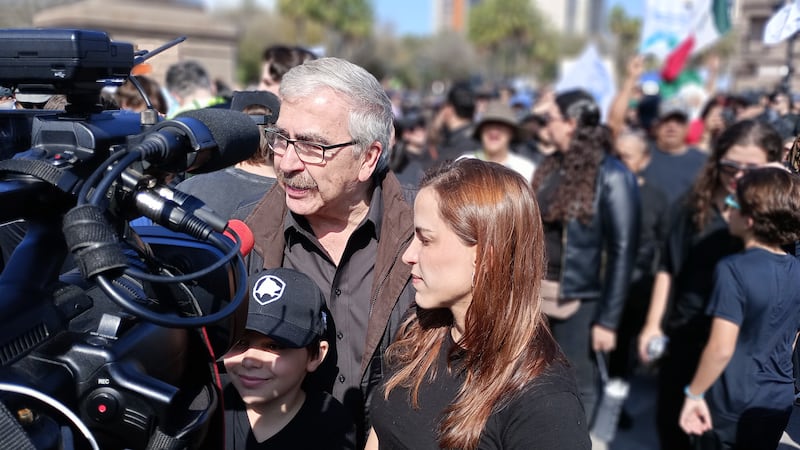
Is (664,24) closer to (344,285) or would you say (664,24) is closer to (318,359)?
(344,285)

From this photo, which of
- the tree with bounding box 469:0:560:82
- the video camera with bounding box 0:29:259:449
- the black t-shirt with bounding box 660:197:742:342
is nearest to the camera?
the video camera with bounding box 0:29:259:449

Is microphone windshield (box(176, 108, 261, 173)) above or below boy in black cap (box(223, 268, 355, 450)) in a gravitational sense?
above

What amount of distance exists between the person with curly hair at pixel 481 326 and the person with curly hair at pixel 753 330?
924mm

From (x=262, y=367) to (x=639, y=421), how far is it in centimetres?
408

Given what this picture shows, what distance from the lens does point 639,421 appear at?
17.9 feet

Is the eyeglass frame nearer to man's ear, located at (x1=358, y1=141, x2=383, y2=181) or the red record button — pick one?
man's ear, located at (x1=358, y1=141, x2=383, y2=181)

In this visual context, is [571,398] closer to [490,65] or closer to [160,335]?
[160,335]

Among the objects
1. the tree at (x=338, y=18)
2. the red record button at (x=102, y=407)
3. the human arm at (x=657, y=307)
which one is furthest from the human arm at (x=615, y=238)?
the tree at (x=338, y=18)

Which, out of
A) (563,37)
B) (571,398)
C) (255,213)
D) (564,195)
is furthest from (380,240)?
(563,37)

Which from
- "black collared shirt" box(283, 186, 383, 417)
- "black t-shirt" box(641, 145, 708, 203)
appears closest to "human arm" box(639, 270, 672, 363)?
"black t-shirt" box(641, 145, 708, 203)

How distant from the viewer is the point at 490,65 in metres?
68.6

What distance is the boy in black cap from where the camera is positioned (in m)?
2.04

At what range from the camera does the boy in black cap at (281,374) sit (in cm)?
204

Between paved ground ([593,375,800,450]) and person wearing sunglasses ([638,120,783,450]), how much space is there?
2.61ft
